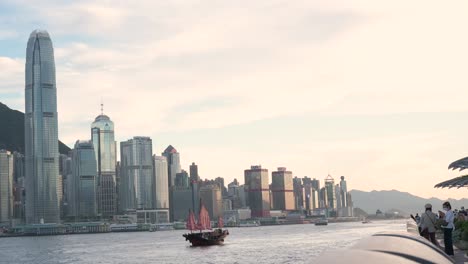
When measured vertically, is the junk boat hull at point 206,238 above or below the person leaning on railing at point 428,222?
below

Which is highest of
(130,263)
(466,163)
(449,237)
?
(466,163)

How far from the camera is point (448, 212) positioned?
21.0 m

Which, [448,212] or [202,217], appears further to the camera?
[202,217]

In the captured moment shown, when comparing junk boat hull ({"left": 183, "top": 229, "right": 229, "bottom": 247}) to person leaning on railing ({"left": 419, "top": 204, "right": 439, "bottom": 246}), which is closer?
person leaning on railing ({"left": 419, "top": 204, "right": 439, "bottom": 246})

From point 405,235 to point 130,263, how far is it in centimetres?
8020

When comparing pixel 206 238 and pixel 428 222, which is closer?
pixel 428 222

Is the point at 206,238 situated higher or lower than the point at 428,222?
lower

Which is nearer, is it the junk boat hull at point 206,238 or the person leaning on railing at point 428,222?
the person leaning on railing at point 428,222

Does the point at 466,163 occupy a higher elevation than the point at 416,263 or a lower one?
higher

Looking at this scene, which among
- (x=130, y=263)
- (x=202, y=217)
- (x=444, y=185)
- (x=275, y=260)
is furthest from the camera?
(x=202, y=217)

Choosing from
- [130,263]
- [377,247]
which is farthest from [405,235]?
[130,263]

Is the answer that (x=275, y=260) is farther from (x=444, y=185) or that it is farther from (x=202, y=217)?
(x=202, y=217)

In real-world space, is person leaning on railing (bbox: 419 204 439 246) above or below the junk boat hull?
above

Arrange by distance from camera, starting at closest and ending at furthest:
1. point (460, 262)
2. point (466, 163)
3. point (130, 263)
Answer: point (460, 262)
point (466, 163)
point (130, 263)
